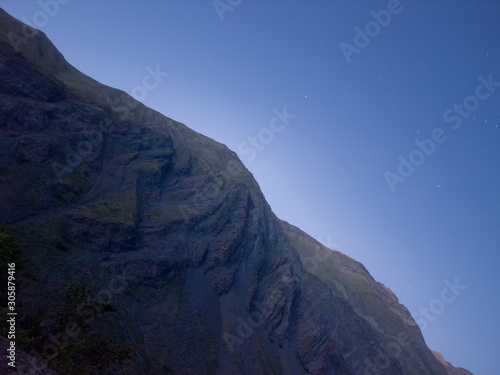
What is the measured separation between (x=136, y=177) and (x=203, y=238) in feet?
87.9

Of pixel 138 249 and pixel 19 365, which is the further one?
pixel 138 249

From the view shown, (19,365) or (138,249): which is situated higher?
(19,365)

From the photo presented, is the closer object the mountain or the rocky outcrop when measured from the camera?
the rocky outcrop

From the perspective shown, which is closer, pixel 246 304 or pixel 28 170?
pixel 28 170

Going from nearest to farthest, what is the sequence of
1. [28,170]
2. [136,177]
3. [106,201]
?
[28,170] < [106,201] < [136,177]

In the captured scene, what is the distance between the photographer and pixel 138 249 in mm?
73625

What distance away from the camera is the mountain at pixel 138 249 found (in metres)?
51.3

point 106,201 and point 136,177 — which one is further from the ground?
point 136,177

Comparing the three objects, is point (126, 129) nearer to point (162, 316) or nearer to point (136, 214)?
point (136, 214)

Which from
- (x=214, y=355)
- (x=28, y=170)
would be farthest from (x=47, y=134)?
(x=214, y=355)

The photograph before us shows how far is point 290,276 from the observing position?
97.9 metres

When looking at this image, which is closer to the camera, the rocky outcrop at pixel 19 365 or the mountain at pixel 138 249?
the rocky outcrop at pixel 19 365

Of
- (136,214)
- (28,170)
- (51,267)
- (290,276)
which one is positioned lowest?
(51,267)

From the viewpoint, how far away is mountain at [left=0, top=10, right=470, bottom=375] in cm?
5131
